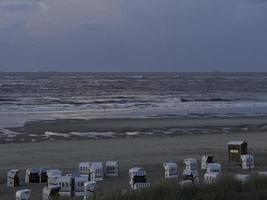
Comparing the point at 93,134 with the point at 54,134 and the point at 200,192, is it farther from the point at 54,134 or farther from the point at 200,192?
the point at 200,192

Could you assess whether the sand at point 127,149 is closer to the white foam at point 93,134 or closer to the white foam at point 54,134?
the white foam at point 54,134

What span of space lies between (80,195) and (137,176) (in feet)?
6.48

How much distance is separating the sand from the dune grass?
14.2 ft

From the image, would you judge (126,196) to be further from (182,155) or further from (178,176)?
(182,155)

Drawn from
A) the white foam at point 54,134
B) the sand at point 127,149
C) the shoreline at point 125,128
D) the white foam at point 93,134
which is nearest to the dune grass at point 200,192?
the sand at point 127,149

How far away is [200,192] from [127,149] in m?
14.2

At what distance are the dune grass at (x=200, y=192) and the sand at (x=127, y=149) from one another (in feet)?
14.2

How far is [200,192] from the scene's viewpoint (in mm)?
10945

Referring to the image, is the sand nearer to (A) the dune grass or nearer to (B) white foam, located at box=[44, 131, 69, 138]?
(B) white foam, located at box=[44, 131, 69, 138]

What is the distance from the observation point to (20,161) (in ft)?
71.3

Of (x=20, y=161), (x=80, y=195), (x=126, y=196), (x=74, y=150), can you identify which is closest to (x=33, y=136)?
(x=74, y=150)

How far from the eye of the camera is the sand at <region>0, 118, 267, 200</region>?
19.9 m

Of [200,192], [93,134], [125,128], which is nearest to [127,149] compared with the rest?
[93,134]

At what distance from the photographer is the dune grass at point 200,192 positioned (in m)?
10.5
